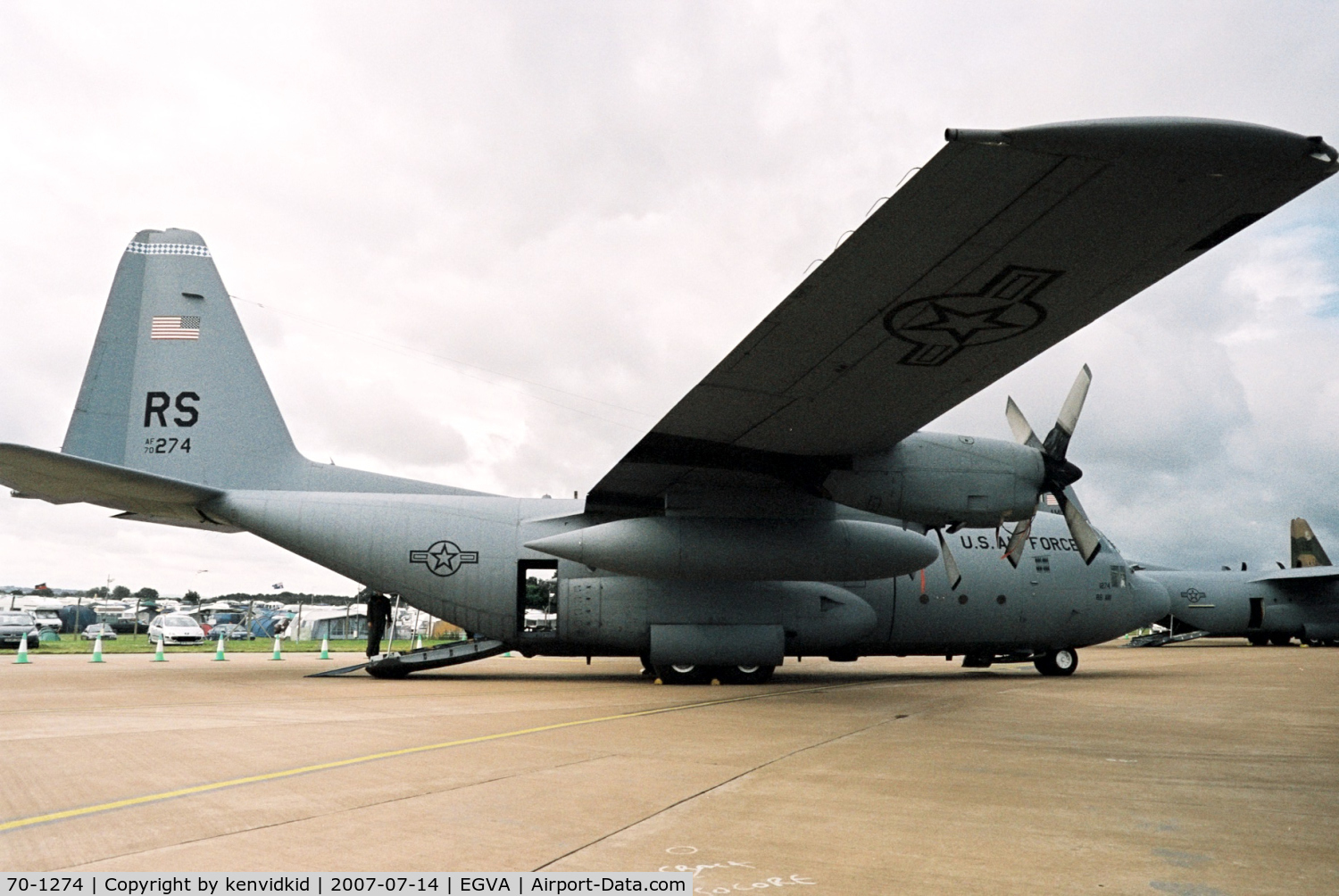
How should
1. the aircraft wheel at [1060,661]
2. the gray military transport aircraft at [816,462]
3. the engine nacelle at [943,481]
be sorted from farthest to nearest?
1. the aircraft wheel at [1060,661]
2. the engine nacelle at [943,481]
3. the gray military transport aircraft at [816,462]

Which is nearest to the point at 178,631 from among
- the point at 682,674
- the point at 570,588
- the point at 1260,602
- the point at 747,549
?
the point at 570,588

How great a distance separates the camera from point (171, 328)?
17516 millimetres

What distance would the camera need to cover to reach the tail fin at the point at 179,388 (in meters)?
17.3

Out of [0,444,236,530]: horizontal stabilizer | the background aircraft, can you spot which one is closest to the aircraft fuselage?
[0,444,236,530]: horizontal stabilizer

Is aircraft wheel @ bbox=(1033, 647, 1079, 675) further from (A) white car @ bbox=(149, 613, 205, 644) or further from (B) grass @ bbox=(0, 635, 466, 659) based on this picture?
(A) white car @ bbox=(149, 613, 205, 644)

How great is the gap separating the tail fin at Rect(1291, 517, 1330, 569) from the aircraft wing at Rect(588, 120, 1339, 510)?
147 feet

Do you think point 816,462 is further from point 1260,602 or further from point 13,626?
point 1260,602

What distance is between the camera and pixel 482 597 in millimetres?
16938

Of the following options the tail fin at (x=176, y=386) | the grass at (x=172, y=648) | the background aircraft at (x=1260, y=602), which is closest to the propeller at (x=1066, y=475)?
the tail fin at (x=176, y=386)

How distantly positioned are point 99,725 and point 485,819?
6.60 meters

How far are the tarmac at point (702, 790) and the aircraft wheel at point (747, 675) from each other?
3741mm

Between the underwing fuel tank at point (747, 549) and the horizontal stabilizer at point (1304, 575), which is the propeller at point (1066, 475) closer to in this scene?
the underwing fuel tank at point (747, 549)

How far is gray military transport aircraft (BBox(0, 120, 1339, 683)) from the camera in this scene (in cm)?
732

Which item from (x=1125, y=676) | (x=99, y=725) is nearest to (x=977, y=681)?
(x=1125, y=676)
